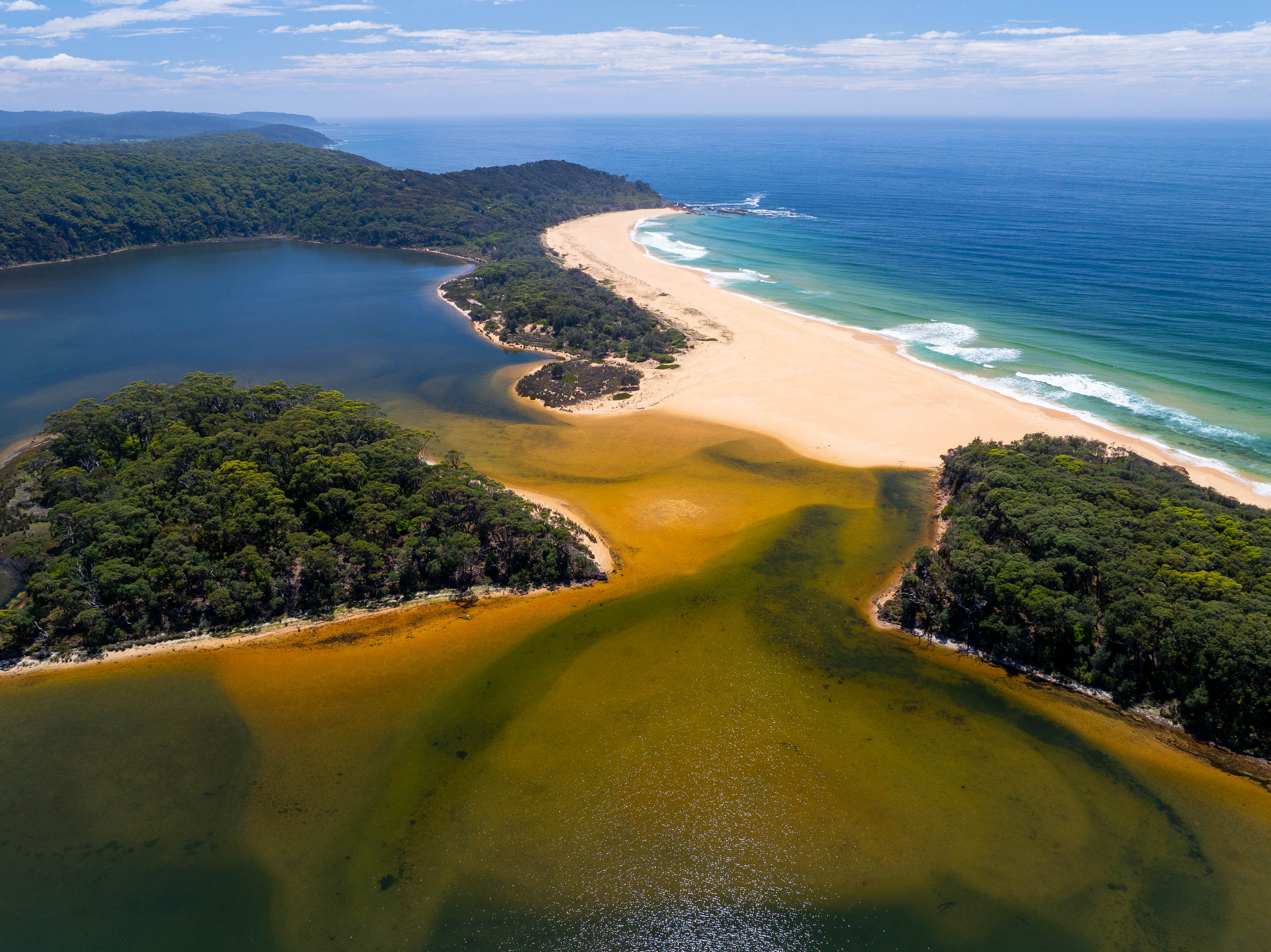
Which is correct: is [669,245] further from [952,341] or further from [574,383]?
[574,383]

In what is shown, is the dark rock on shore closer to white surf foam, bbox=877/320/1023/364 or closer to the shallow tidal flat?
the shallow tidal flat

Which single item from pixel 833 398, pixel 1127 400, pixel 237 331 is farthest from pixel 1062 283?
pixel 237 331

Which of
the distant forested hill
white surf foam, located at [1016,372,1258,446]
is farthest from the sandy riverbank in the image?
the distant forested hill

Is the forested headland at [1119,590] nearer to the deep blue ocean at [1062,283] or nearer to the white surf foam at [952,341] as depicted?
the deep blue ocean at [1062,283]

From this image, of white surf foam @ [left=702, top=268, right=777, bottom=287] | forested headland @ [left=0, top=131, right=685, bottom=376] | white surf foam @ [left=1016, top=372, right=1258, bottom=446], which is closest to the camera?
white surf foam @ [left=1016, top=372, right=1258, bottom=446]

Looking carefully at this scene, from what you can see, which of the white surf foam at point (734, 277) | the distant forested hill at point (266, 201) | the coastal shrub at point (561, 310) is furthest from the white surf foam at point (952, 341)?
the distant forested hill at point (266, 201)

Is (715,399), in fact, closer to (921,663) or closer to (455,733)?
(921,663)
